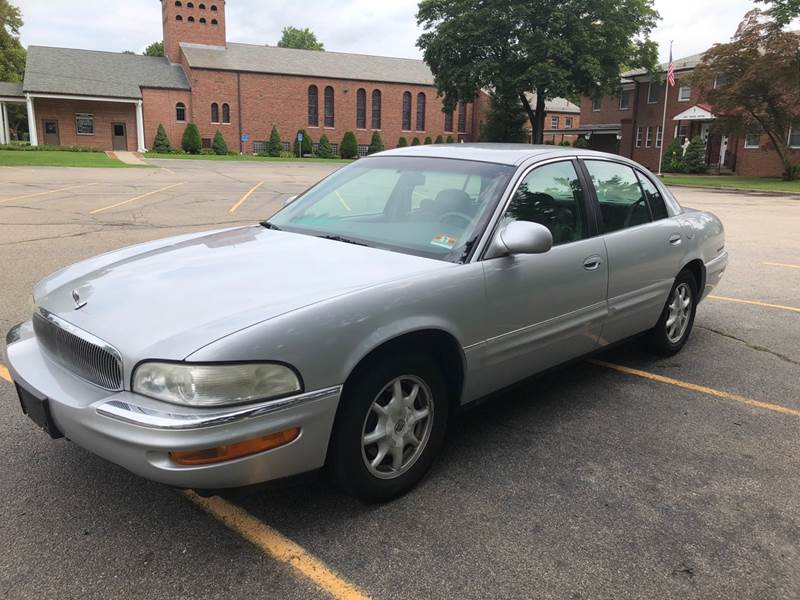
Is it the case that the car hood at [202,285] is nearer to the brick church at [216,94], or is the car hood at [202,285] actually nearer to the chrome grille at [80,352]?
the chrome grille at [80,352]

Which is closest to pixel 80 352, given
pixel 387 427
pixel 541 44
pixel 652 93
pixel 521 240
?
pixel 387 427

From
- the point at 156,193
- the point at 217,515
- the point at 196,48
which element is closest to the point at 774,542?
the point at 217,515

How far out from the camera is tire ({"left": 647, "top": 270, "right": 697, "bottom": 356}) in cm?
503

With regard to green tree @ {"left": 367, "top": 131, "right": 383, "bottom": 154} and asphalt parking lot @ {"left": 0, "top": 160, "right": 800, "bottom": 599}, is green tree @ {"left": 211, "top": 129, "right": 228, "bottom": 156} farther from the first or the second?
asphalt parking lot @ {"left": 0, "top": 160, "right": 800, "bottom": 599}

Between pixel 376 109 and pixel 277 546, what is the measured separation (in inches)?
2712

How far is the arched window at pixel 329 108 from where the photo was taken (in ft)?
216

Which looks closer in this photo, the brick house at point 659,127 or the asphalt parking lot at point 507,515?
the asphalt parking lot at point 507,515

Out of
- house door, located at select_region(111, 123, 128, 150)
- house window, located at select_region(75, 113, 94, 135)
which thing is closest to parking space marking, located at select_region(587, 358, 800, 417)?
house door, located at select_region(111, 123, 128, 150)

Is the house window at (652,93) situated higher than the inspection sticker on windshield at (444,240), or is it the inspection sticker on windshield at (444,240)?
the house window at (652,93)

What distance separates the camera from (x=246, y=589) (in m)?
2.44

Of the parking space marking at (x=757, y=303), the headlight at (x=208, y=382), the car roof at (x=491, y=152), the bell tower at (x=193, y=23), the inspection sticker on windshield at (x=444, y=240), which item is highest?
the bell tower at (x=193, y=23)

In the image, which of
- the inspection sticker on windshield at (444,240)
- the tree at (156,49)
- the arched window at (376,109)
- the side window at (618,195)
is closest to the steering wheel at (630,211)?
the side window at (618,195)

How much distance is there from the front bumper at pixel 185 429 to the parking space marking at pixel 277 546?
341 millimetres

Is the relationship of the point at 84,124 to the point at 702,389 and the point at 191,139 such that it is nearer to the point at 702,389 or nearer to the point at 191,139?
the point at 191,139
